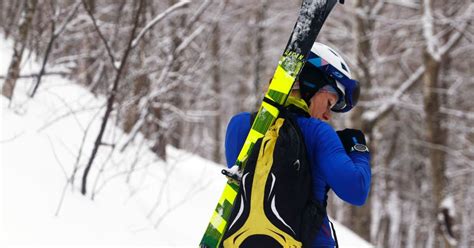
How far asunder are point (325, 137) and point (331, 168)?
112 millimetres

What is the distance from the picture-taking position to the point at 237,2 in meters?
16.2

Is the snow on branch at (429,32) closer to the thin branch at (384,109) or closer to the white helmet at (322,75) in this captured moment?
the thin branch at (384,109)

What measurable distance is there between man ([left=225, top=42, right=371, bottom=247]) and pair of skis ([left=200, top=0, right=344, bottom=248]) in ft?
0.21

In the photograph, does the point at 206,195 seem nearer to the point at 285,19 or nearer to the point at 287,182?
the point at 287,182

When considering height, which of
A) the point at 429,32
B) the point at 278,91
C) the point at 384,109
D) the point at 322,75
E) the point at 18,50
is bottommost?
the point at 18,50

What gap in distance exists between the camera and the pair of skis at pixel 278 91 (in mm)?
2025

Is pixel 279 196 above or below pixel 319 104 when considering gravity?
below

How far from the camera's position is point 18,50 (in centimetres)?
520

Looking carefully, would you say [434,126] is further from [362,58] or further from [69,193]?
[69,193]

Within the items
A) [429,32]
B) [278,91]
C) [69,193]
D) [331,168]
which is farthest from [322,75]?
[429,32]

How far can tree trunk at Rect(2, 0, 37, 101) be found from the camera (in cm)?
503

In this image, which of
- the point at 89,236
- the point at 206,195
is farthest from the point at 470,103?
the point at 89,236

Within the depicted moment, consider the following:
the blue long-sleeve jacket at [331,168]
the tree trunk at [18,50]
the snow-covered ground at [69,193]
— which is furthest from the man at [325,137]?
the tree trunk at [18,50]

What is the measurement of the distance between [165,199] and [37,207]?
6.30ft
